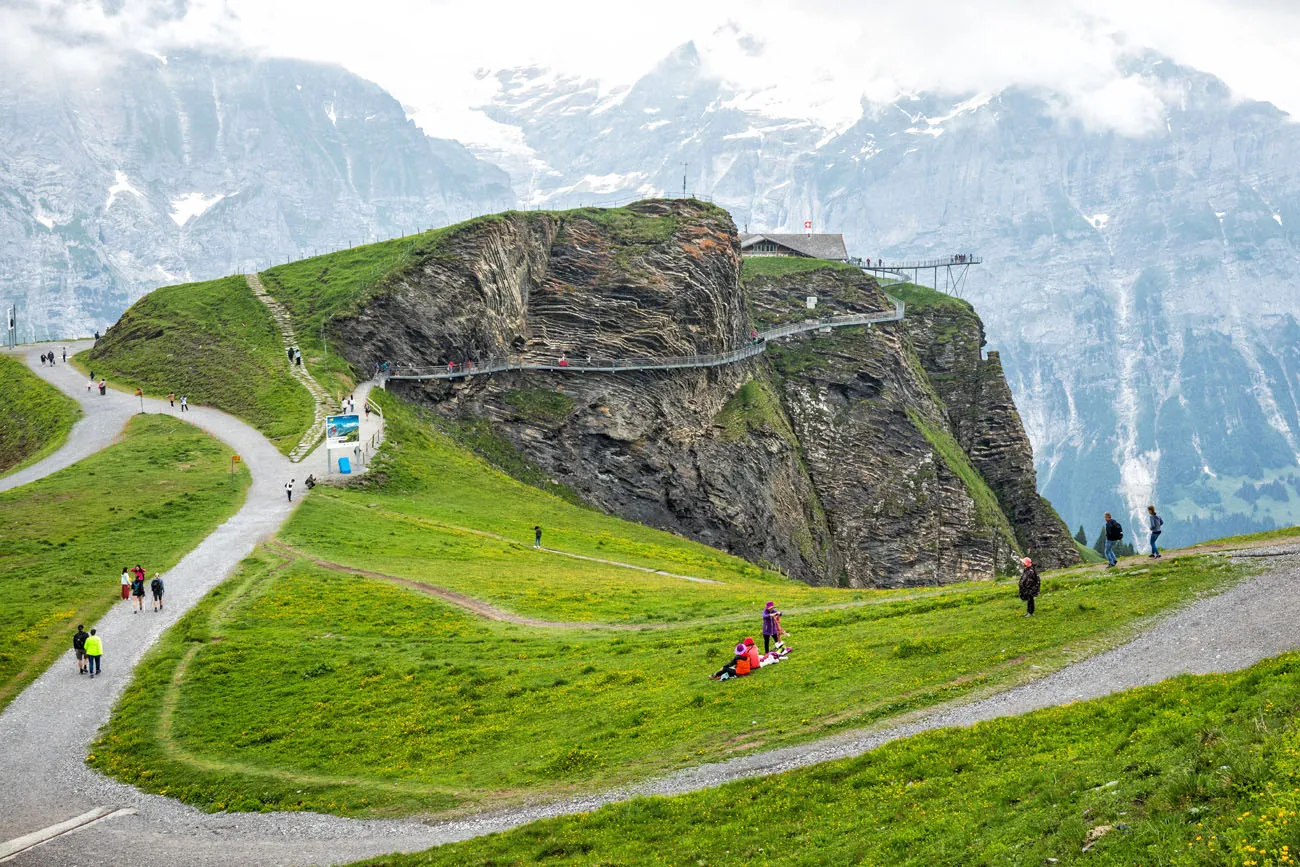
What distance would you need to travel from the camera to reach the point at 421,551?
63.6 m

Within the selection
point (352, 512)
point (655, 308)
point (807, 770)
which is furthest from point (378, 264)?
point (807, 770)

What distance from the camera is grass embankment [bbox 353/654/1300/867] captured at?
18.3 m

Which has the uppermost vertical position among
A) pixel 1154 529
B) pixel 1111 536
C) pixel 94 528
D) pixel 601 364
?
pixel 601 364

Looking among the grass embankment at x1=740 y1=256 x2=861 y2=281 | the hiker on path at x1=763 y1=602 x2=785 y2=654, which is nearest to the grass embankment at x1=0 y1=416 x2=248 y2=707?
the hiker on path at x1=763 y1=602 x2=785 y2=654

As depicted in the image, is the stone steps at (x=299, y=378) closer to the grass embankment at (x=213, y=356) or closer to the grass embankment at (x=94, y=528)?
the grass embankment at (x=213, y=356)

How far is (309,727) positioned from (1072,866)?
2625 cm

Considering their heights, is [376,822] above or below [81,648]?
below

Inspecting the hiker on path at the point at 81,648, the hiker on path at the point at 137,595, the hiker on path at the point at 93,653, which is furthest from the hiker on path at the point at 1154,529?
the hiker on path at the point at 137,595

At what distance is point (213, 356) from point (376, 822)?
284 ft

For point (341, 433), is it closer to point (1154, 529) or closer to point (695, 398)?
point (695, 398)

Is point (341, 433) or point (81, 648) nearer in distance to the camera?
point (81, 648)

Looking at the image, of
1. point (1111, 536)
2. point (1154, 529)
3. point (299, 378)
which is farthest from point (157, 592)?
point (299, 378)

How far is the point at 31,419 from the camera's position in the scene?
3863 inches

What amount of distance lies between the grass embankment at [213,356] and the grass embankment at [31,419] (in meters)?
6.31
